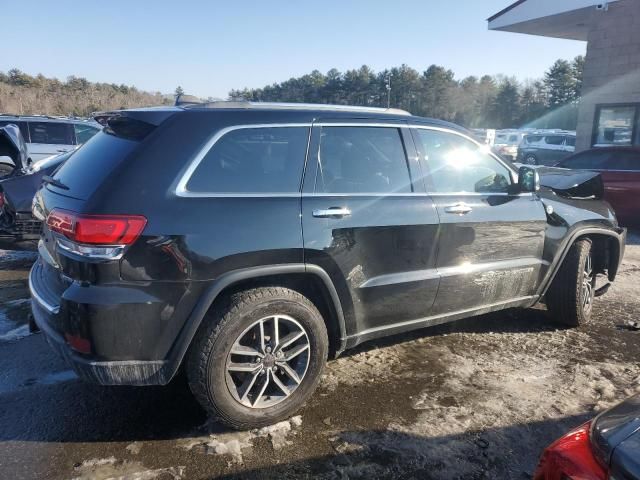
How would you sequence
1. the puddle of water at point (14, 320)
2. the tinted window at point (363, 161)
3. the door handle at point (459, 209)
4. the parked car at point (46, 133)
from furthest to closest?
the parked car at point (46, 133) < the puddle of water at point (14, 320) < the door handle at point (459, 209) < the tinted window at point (363, 161)

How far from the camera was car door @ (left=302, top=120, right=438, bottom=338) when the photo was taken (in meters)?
3.10

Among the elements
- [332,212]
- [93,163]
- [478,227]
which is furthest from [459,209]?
[93,163]

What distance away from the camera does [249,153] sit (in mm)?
3004

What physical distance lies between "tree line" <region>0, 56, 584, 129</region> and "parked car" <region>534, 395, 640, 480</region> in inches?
1479

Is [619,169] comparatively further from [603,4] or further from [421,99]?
[421,99]

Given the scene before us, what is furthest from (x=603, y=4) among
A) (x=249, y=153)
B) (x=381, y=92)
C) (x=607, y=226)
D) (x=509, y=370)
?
(x=381, y=92)

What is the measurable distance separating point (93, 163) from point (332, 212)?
1394 millimetres

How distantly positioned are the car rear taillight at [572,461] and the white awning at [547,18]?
50.5 feet

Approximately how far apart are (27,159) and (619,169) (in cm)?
964

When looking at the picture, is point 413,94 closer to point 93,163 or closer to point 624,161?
point 624,161

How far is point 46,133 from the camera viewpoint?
1159 cm

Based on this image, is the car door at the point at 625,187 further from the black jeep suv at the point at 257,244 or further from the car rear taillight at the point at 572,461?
the car rear taillight at the point at 572,461

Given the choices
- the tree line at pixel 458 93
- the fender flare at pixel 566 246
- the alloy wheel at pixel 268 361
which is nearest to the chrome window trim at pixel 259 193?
the alloy wheel at pixel 268 361

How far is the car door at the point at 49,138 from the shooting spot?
1145 centimetres
